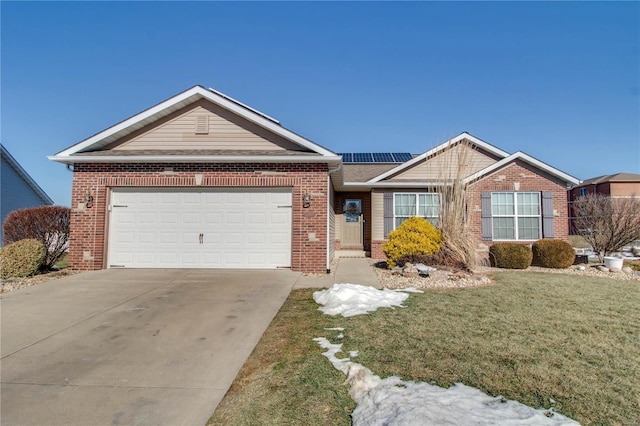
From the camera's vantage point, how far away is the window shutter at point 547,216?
12883 millimetres

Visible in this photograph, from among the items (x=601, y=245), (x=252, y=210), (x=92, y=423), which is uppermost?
(x=252, y=210)

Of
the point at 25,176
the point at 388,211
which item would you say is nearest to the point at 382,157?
the point at 388,211

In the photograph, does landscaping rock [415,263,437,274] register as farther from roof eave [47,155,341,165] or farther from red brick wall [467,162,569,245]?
red brick wall [467,162,569,245]

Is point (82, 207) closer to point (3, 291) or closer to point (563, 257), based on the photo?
point (3, 291)

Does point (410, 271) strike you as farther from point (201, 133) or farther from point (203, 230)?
point (201, 133)

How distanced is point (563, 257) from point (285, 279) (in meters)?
9.08

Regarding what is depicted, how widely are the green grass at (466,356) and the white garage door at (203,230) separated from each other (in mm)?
3343

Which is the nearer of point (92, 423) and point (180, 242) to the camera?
point (92, 423)

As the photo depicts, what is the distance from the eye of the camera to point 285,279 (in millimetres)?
8258

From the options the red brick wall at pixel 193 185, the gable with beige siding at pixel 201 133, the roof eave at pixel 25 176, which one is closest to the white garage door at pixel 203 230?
the red brick wall at pixel 193 185

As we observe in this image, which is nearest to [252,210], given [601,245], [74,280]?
[74,280]

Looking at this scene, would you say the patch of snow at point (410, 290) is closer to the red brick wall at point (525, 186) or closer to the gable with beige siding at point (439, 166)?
the gable with beige siding at point (439, 166)

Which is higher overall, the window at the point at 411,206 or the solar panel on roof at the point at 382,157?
the solar panel on roof at the point at 382,157

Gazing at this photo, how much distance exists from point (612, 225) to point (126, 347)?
47.9 ft
